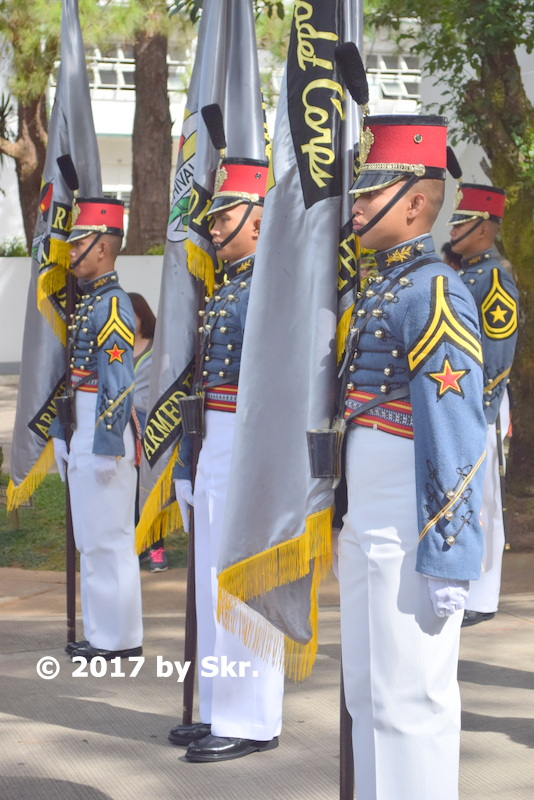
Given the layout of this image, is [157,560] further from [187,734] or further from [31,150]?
[31,150]

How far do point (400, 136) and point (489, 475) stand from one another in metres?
3.56

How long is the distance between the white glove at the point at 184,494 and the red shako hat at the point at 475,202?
2.35 m

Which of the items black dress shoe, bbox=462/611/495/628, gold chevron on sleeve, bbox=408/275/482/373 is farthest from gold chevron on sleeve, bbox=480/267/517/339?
gold chevron on sleeve, bbox=408/275/482/373

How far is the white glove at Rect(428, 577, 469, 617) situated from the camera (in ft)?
10.0

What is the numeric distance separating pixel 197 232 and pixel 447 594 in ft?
7.61

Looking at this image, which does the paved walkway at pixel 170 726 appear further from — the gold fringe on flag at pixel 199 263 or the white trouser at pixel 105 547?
the gold fringe on flag at pixel 199 263

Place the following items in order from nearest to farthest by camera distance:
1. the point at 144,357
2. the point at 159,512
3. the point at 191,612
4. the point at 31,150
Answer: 1. the point at 191,612
2. the point at 159,512
3. the point at 144,357
4. the point at 31,150

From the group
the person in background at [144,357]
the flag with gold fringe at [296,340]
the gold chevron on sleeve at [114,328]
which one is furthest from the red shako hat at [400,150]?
the person in background at [144,357]

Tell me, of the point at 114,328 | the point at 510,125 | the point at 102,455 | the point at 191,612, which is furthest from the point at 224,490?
the point at 510,125

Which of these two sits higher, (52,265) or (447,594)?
(52,265)

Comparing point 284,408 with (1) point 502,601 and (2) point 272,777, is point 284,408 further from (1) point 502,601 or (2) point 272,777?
(1) point 502,601

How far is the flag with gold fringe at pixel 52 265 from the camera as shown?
6324 mm

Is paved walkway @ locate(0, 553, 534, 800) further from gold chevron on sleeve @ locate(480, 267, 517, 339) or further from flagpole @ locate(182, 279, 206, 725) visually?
gold chevron on sleeve @ locate(480, 267, 517, 339)

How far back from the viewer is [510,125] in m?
8.76
